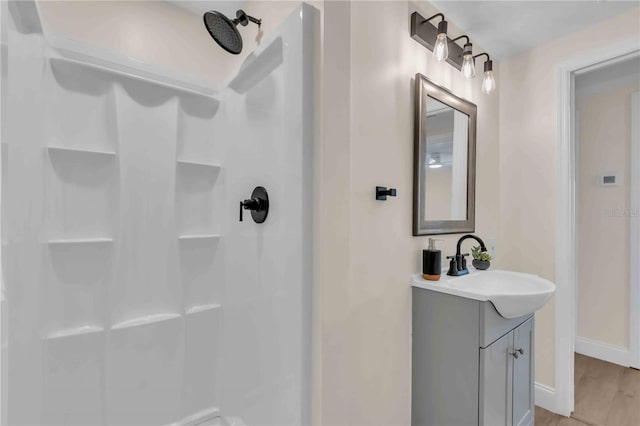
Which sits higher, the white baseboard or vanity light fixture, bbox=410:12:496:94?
vanity light fixture, bbox=410:12:496:94

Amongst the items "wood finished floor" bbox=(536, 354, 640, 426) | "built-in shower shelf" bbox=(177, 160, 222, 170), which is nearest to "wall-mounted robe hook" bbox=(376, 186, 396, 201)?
"built-in shower shelf" bbox=(177, 160, 222, 170)

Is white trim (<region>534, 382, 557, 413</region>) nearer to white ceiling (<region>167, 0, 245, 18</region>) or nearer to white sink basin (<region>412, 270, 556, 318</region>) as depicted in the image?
white sink basin (<region>412, 270, 556, 318</region>)

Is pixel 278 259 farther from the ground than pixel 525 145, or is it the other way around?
pixel 525 145

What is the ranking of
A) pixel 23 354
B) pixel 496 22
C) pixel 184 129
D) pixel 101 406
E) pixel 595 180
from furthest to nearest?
1. pixel 595 180
2. pixel 496 22
3. pixel 184 129
4. pixel 101 406
5. pixel 23 354

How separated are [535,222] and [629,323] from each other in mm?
1446

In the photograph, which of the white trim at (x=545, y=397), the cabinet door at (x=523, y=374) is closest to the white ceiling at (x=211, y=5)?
the cabinet door at (x=523, y=374)

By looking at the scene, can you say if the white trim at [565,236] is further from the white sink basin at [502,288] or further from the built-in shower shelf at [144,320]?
the built-in shower shelf at [144,320]

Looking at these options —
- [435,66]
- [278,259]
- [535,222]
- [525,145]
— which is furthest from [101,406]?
[525,145]

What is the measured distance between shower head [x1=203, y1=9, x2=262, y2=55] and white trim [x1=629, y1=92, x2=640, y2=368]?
304cm

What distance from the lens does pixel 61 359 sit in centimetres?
117

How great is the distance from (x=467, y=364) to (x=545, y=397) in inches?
44.8

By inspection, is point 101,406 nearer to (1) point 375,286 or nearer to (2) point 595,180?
(1) point 375,286

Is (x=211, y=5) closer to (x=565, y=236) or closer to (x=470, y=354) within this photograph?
(x=470, y=354)

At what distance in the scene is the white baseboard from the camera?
2.45 m
